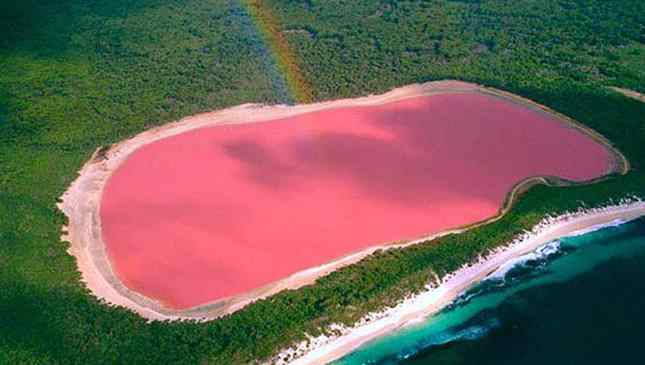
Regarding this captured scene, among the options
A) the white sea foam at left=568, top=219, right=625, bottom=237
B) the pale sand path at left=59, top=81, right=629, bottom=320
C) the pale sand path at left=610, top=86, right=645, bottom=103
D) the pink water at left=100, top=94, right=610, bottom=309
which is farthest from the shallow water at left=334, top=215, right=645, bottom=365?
the pale sand path at left=610, top=86, right=645, bottom=103

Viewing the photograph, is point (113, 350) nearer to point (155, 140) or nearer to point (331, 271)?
point (331, 271)

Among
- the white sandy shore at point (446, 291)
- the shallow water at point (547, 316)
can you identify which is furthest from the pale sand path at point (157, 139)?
the shallow water at point (547, 316)

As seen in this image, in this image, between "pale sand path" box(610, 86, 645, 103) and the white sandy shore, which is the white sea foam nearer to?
the white sandy shore

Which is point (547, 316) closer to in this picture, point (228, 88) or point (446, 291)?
point (446, 291)

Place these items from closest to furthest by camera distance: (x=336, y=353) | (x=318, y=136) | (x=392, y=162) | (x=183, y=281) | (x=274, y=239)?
(x=336, y=353), (x=183, y=281), (x=274, y=239), (x=392, y=162), (x=318, y=136)

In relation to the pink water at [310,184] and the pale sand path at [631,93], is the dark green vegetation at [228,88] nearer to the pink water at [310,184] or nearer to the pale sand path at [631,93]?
the pale sand path at [631,93]

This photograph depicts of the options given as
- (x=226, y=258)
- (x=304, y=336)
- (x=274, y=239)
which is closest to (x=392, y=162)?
(x=274, y=239)

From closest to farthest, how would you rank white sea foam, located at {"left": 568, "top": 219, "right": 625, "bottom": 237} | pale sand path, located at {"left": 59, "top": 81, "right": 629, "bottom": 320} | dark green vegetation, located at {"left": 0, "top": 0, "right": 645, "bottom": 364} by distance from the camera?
dark green vegetation, located at {"left": 0, "top": 0, "right": 645, "bottom": 364}
pale sand path, located at {"left": 59, "top": 81, "right": 629, "bottom": 320}
white sea foam, located at {"left": 568, "top": 219, "right": 625, "bottom": 237}
